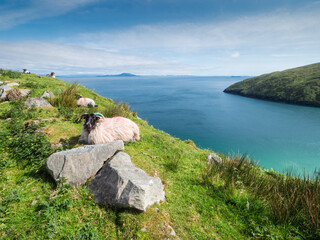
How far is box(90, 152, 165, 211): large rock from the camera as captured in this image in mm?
3619

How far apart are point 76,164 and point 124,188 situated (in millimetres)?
1678

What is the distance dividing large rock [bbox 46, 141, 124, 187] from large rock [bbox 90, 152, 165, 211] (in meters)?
0.36

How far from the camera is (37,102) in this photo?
1035cm

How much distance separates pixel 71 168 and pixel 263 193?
6.12 metres

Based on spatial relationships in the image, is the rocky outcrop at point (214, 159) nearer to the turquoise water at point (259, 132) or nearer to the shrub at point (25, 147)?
the shrub at point (25, 147)

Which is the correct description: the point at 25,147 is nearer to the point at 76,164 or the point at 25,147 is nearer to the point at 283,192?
the point at 76,164

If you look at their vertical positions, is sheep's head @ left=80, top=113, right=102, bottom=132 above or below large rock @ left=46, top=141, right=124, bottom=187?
above

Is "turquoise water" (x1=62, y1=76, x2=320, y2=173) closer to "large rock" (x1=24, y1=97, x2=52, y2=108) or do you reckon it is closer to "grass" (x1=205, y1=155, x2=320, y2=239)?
"large rock" (x1=24, y1=97, x2=52, y2=108)

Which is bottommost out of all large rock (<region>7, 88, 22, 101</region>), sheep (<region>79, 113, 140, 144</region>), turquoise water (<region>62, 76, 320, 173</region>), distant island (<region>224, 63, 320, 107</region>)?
turquoise water (<region>62, 76, 320, 173</region>)

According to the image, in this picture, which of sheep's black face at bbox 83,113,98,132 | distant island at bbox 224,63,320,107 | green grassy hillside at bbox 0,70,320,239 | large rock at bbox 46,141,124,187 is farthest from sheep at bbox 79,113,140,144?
distant island at bbox 224,63,320,107

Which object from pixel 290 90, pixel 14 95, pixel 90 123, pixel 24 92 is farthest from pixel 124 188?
pixel 290 90

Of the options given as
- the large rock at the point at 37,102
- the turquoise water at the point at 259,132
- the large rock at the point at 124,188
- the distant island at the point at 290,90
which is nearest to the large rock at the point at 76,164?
the large rock at the point at 124,188

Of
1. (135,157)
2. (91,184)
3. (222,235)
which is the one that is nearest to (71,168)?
(91,184)

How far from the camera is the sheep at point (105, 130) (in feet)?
20.6
